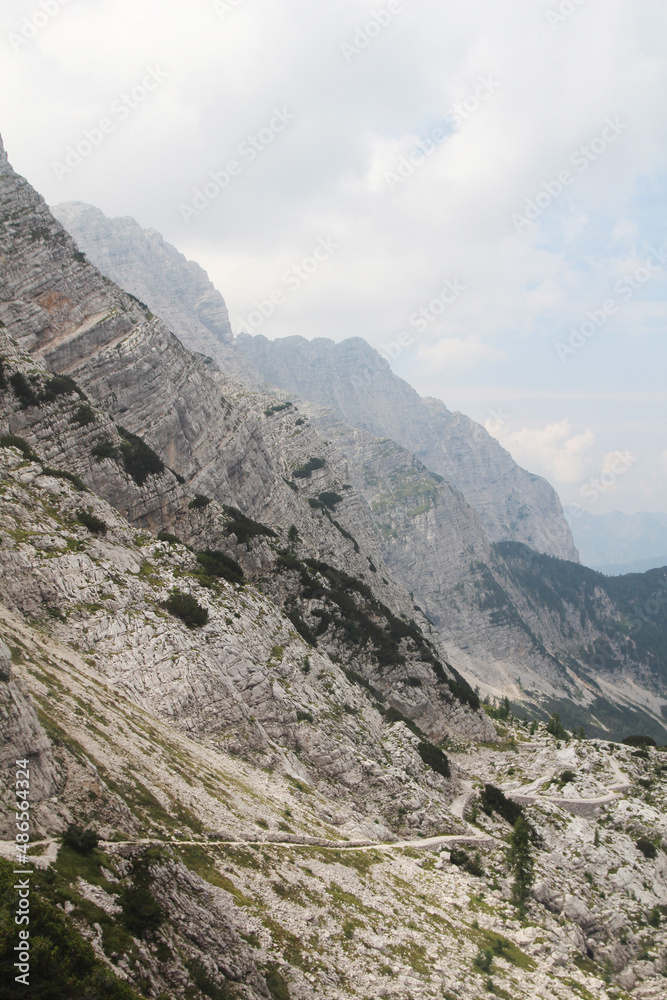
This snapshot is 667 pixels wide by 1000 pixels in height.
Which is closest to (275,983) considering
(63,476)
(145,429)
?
(63,476)

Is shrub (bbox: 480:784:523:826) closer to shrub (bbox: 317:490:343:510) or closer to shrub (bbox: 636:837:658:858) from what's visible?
shrub (bbox: 636:837:658:858)

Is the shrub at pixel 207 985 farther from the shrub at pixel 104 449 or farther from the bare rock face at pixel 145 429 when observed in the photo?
the shrub at pixel 104 449

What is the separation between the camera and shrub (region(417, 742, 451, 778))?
235 feet

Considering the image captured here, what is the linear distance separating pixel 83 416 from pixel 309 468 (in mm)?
109958

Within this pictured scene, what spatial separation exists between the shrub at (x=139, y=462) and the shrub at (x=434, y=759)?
161 feet

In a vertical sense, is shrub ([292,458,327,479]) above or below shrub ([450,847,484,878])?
above

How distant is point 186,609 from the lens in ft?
198

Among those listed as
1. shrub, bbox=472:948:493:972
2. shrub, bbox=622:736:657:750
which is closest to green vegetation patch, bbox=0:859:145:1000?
shrub, bbox=472:948:493:972

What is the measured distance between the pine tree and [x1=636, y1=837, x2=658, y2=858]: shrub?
530 inches

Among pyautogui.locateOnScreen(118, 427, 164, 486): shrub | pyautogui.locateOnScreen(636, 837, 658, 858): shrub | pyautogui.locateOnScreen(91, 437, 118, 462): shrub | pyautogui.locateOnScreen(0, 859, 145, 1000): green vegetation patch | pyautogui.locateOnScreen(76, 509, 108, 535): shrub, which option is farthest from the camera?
pyautogui.locateOnScreen(118, 427, 164, 486): shrub

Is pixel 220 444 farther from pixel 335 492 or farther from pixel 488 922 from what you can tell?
pixel 488 922

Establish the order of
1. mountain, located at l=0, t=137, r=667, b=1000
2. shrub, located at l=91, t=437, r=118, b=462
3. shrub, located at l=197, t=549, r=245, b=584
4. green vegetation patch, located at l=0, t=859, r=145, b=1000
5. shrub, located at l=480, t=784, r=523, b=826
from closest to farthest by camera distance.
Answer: green vegetation patch, located at l=0, t=859, r=145, b=1000 → mountain, located at l=0, t=137, r=667, b=1000 → shrub, located at l=480, t=784, r=523, b=826 → shrub, located at l=197, t=549, r=245, b=584 → shrub, located at l=91, t=437, r=118, b=462

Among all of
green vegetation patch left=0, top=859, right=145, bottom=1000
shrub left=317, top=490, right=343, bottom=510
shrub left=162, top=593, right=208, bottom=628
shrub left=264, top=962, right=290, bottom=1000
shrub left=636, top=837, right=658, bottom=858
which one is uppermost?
shrub left=317, top=490, right=343, bottom=510

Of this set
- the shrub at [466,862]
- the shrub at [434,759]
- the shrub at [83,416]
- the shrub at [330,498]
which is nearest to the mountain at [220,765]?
the shrub at [466,862]
